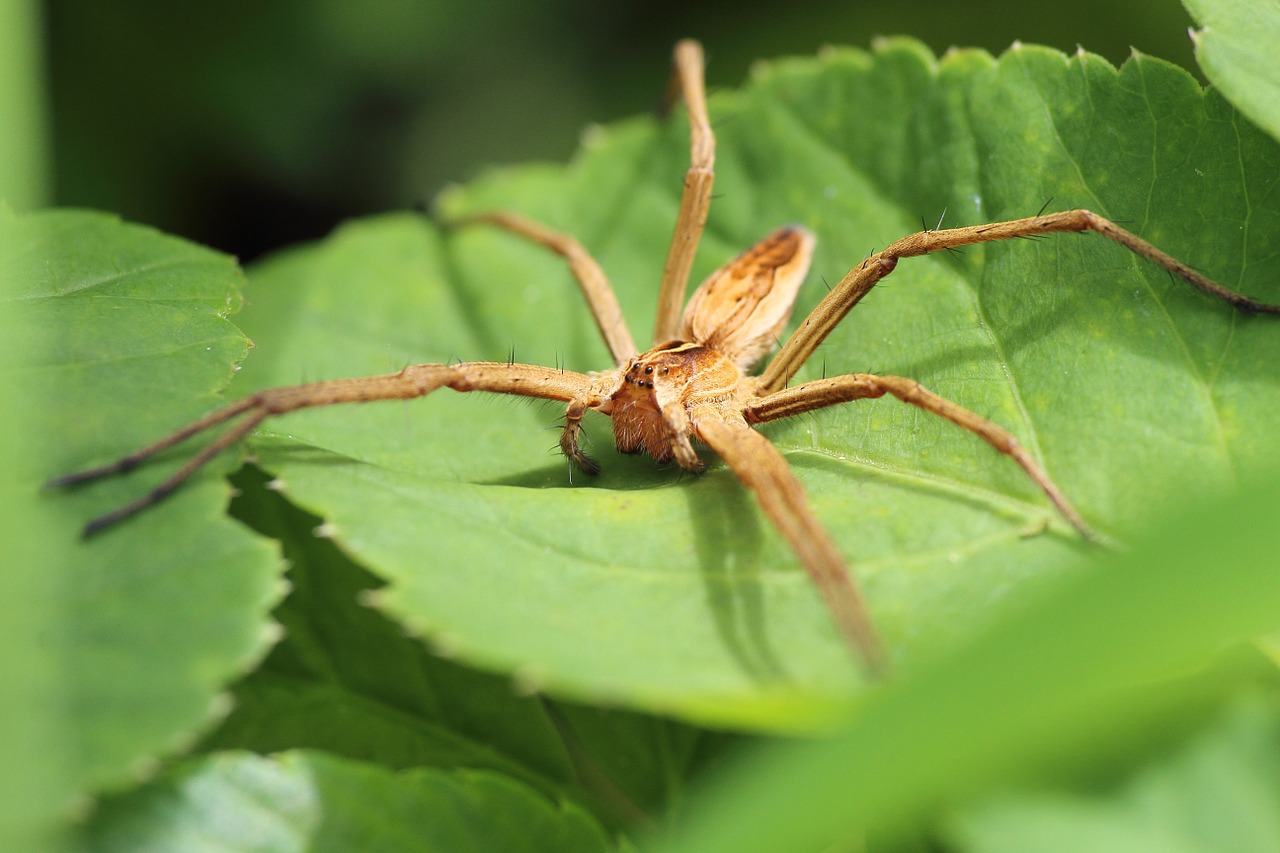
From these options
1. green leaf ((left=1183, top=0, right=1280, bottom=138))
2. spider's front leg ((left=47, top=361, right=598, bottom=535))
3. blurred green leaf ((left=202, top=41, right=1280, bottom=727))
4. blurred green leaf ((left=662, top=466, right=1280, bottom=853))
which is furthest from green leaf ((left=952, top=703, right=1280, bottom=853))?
spider's front leg ((left=47, top=361, right=598, bottom=535))

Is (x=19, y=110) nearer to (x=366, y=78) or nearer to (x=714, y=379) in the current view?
(x=714, y=379)

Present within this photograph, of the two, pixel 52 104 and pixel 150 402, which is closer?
pixel 150 402

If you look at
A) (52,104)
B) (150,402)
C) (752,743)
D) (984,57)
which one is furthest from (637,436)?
(52,104)

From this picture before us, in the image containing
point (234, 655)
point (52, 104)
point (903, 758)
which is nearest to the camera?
point (903, 758)

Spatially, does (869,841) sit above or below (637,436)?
below

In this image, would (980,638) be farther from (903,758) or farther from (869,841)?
(869,841)

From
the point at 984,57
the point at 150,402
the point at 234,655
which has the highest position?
the point at 984,57

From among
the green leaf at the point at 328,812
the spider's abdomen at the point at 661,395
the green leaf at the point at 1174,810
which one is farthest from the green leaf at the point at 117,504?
the green leaf at the point at 1174,810
